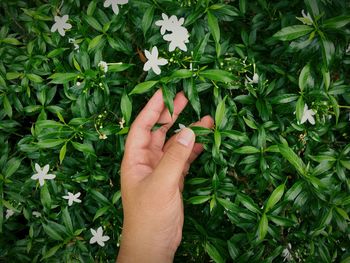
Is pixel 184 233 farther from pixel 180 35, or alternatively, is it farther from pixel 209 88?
pixel 180 35

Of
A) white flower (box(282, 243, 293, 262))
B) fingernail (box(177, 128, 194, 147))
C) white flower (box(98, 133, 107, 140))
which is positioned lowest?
white flower (box(282, 243, 293, 262))

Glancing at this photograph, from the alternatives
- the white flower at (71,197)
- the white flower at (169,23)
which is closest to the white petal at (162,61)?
the white flower at (169,23)

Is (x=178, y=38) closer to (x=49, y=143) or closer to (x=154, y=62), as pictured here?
(x=154, y=62)

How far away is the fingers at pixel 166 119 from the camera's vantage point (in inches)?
59.8

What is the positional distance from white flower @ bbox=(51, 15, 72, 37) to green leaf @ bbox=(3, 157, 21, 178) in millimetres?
673

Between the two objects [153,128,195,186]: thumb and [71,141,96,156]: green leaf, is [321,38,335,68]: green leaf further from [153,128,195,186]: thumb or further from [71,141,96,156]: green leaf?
[71,141,96,156]: green leaf

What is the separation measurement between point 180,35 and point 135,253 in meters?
0.92

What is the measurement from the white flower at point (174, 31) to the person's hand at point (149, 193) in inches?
7.9

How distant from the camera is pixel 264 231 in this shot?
1476 mm

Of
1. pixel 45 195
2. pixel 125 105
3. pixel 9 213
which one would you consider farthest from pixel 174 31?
pixel 9 213

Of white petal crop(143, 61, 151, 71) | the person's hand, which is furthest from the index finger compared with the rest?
white petal crop(143, 61, 151, 71)

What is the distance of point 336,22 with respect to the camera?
1.28 meters

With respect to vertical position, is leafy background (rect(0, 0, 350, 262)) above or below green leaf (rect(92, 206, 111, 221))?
above

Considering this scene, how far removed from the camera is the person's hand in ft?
4.67
